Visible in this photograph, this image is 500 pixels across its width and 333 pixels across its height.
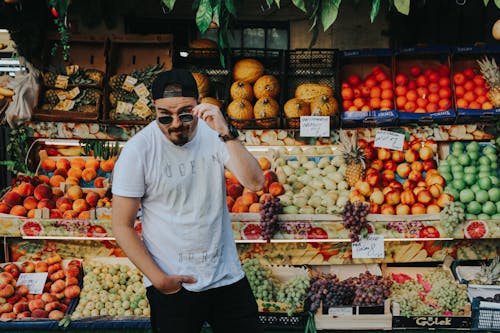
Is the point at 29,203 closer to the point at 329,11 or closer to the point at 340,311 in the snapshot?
the point at 340,311

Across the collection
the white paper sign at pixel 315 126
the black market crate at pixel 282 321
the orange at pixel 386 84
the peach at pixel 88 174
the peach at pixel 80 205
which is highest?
the orange at pixel 386 84

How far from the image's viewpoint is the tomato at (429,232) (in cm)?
406

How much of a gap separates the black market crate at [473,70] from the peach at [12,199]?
13.1 ft

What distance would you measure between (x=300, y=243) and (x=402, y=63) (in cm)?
230

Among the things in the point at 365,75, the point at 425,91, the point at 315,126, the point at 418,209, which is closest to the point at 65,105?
the point at 315,126

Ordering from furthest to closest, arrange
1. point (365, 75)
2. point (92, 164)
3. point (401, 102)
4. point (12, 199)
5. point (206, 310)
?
point (365, 75) < point (401, 102) < point (92, 164) < point (12, 199) < point (206, 310)

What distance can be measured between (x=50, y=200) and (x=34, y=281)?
2.40ft

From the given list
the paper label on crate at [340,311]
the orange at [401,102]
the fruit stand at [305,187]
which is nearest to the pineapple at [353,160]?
the fruit stand at [305,187]

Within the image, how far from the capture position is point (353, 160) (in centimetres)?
A: 468

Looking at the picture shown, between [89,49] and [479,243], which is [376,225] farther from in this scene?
[89,49]

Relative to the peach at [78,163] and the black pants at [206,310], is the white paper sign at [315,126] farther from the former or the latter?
the black pants at [206,310]

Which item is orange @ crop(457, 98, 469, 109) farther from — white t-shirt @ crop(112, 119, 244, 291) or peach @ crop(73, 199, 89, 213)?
peach @ crop(73, 199, 89, 213)

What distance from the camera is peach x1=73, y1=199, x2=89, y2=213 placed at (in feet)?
14.1

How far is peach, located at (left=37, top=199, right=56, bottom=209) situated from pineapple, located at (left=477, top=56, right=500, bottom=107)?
4.09 meters
